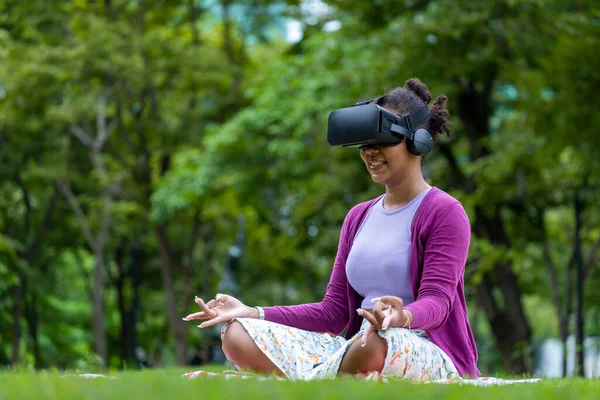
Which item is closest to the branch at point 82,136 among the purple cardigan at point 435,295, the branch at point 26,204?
the branch at point 26,204

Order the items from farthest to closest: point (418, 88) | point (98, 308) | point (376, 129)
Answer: point (98, 308) < point (418, 88) < point (376, 129)

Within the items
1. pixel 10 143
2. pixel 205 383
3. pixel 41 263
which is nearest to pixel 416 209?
pixel 205 383

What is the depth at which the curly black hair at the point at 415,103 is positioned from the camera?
4.77 metres

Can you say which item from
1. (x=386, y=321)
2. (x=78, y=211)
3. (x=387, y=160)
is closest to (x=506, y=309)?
(x=78, y=211)

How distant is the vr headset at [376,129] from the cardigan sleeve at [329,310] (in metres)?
0.64

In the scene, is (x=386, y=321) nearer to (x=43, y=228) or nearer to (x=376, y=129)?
(x=376, y=129)

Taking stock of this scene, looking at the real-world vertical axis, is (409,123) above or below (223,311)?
above

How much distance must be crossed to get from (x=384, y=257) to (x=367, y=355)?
72 cm

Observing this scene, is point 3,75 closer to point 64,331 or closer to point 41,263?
point 41,263

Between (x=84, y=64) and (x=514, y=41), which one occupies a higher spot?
(x=514, y=41)

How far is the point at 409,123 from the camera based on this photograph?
467 centimetres

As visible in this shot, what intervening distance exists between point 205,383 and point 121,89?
19769 millimetres

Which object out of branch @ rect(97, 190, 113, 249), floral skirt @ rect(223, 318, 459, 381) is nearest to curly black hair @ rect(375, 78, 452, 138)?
floral skirt @ rect(223, 318, 459, 381)

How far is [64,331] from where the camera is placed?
29.9 meters
